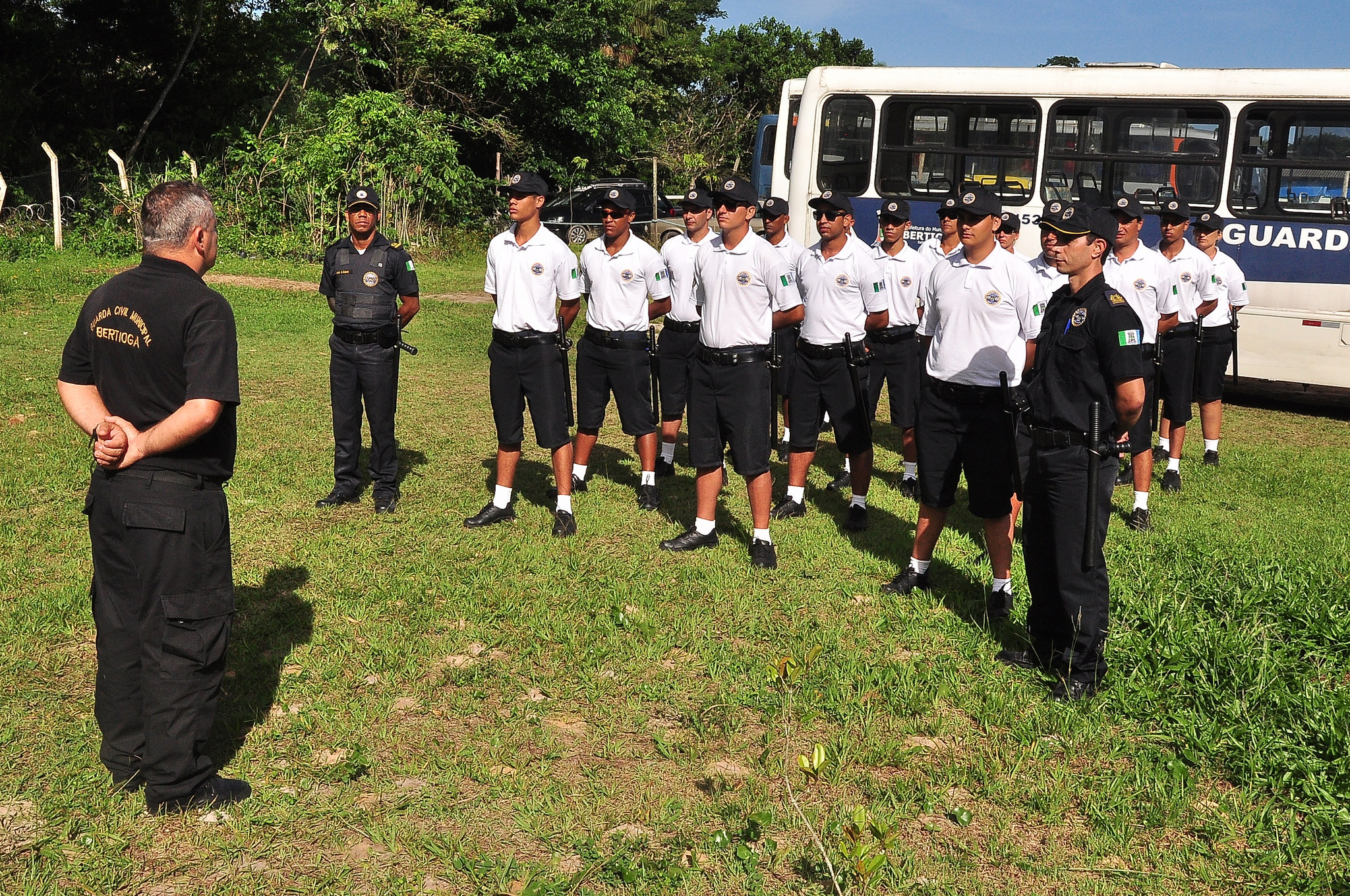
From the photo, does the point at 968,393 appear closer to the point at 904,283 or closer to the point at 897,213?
the point at 904,283

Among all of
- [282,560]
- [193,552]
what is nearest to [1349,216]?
[282,560]

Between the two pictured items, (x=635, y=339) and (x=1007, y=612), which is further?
(x=635, y=339)

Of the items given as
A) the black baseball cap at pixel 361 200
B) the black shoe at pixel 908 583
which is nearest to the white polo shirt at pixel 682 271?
the black baseball cap at pixel 361 200

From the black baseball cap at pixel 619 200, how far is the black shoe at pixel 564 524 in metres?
2.04

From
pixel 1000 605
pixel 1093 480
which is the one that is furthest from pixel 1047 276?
pixel 1093 480

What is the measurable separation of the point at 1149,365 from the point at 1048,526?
3460 mm

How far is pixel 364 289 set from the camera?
724cm

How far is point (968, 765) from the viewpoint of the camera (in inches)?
173

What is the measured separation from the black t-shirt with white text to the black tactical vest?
3.51 meters

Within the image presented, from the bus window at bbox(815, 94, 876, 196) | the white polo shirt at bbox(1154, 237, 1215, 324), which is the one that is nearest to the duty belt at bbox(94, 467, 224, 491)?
the white polo shirt at bbox(1154, 237, 1215, 324)

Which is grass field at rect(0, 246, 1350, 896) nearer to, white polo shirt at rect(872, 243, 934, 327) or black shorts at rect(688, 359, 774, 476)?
black shorts at rect(688, 359, 774, 476)

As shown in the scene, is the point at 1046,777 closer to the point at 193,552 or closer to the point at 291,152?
the point at 193,552

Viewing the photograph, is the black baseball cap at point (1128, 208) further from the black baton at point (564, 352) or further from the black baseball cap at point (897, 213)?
the black baton at point (564, 352)

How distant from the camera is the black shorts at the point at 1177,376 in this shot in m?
8.28
